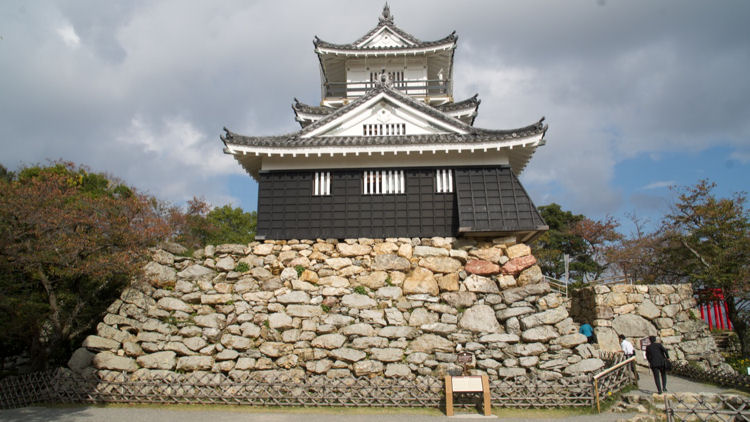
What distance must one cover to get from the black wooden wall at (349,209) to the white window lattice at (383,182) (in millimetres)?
169

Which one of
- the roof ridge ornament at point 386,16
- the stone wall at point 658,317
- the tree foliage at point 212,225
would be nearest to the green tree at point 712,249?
the stone wall at point 658,317

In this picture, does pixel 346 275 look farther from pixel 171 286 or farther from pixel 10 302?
pixel 10 302

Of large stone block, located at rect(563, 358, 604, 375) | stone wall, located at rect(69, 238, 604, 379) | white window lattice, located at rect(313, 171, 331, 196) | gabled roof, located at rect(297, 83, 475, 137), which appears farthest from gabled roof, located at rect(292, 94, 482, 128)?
large stone block, located at rect(563, 358, 604, 375)

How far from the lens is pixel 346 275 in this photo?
13156 millimetres

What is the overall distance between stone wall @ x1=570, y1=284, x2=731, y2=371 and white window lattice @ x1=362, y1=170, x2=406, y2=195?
8908 millimetres

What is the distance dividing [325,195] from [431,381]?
6643 mm

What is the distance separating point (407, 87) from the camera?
2095 cm

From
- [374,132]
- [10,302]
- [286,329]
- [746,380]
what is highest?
[374,132]

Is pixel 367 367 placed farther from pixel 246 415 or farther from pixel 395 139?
pixel 395 139

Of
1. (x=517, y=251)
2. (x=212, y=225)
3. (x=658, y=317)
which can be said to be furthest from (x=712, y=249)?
(x=212, y=225)

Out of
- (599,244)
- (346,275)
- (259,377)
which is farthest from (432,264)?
(599,244)

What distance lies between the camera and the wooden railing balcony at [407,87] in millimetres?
20781

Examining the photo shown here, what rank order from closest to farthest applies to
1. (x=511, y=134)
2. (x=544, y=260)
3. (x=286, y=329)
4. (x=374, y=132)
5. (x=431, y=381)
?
(x=431, y=381), (x=286, y=329), (x=511, y=134), (x=374, y=132), (x=544, y=260)

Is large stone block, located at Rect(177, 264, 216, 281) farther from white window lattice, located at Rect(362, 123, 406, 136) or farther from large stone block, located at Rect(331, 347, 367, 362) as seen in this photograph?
white window lattice, located at Rect(362, 123, 406, 136)
